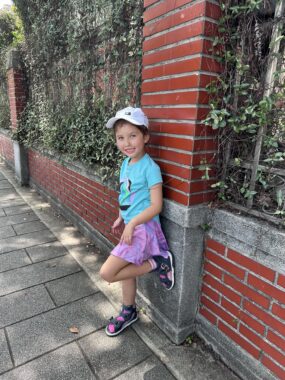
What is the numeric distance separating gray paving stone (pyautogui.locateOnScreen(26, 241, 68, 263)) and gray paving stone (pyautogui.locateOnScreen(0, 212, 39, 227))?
0.95 metres

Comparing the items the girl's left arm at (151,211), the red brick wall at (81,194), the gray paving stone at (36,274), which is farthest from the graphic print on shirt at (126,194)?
the gray paving stone at (36,274)

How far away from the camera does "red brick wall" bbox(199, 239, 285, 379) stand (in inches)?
61.6

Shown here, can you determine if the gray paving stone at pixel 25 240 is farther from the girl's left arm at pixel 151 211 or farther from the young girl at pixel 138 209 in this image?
the girl's left arm at pixel 151 211

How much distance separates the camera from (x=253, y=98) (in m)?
1.63

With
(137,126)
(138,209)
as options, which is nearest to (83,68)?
(137,126)

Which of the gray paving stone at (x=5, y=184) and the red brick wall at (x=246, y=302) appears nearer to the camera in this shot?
the red brick wall at (x=246, y=302)

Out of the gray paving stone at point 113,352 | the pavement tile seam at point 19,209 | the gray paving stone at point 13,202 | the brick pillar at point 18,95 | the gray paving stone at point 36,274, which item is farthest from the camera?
the brick pillar at point 18,95

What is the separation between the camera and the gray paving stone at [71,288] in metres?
2.61

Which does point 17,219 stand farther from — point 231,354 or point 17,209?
point 231,354

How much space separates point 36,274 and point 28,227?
1286mm

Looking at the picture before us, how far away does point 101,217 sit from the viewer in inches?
131

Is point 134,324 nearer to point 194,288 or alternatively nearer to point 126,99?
point 194,288

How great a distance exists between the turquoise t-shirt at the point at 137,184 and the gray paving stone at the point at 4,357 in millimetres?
1255

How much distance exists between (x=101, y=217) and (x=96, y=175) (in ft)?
1.65
